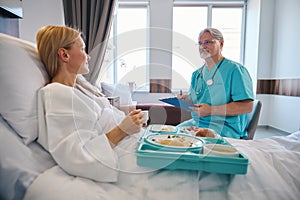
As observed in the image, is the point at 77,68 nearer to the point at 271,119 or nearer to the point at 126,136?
the point at 126,136

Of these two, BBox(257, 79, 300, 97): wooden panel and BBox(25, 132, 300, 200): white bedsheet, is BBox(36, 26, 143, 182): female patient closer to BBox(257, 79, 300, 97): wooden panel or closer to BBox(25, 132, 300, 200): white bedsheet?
BBox(25, 132, 300, 200): white bedsheet

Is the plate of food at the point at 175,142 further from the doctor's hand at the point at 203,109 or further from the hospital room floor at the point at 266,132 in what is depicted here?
the hospital room floor at the point at 266,132

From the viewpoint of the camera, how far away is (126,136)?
780 millimetres

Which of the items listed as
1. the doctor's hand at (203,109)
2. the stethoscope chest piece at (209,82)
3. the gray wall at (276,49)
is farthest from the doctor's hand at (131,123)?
the gray wall at (276,49)

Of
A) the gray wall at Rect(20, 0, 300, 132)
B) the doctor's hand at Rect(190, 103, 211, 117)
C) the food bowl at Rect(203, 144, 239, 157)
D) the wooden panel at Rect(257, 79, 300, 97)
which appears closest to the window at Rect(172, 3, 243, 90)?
the gray wall at Rect(20, 0, 300, 132)

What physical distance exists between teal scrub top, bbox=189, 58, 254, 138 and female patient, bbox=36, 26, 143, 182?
590 millimetres

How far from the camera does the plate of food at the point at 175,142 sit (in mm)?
629

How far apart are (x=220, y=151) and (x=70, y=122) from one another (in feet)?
1.57

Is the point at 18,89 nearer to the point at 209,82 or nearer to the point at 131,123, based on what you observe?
the point at 131,123

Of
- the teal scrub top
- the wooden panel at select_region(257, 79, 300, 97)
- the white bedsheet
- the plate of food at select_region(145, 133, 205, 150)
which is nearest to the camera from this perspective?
the white bedsheet

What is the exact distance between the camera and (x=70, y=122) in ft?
1.98

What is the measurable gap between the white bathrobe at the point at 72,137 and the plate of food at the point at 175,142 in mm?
154

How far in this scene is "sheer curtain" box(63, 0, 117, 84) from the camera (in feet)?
7.08

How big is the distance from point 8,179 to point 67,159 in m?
0.16
